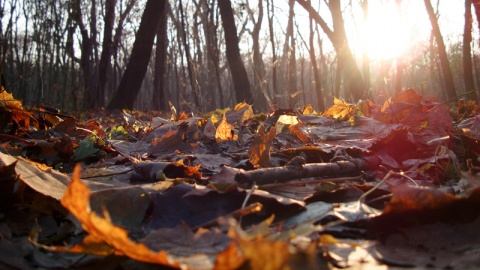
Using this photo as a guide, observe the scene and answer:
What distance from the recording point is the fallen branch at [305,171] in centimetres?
110

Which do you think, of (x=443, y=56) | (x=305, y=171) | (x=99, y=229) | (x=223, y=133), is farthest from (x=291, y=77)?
(x=99, y=229)

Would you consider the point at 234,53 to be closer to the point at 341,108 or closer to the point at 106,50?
the point at 341,108

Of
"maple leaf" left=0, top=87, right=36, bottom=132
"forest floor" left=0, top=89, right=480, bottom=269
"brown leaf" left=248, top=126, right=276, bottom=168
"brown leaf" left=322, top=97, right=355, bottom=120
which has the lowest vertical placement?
"forest floor" left=0, top=89, right=480, bottom=269

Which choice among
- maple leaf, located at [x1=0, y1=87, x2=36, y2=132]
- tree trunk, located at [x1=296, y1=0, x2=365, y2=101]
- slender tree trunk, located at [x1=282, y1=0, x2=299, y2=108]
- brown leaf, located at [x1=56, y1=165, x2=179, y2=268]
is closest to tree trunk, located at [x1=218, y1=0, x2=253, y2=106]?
slender tree trunk, located at [x1=282, y1=0, x2=299, y2=108]

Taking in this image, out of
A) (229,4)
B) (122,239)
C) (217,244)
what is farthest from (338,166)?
(229,4)

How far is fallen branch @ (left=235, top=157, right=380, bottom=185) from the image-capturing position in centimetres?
110

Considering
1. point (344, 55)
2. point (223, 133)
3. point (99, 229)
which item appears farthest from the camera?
point (344, 55)

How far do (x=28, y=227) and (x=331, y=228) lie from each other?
0.66 metres

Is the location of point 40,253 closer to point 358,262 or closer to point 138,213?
point 138,213

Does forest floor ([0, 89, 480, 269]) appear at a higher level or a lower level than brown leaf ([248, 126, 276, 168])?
lower

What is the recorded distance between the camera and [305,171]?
4.08ft

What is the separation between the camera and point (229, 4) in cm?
655

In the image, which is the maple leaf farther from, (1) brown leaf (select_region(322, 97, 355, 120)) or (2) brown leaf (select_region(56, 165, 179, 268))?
(1) brown leaf (select_region(322, 97, 355, 120))

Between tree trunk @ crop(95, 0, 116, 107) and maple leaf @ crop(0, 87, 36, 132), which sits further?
tree trunk @ crop(95, 0, 116, 107)
